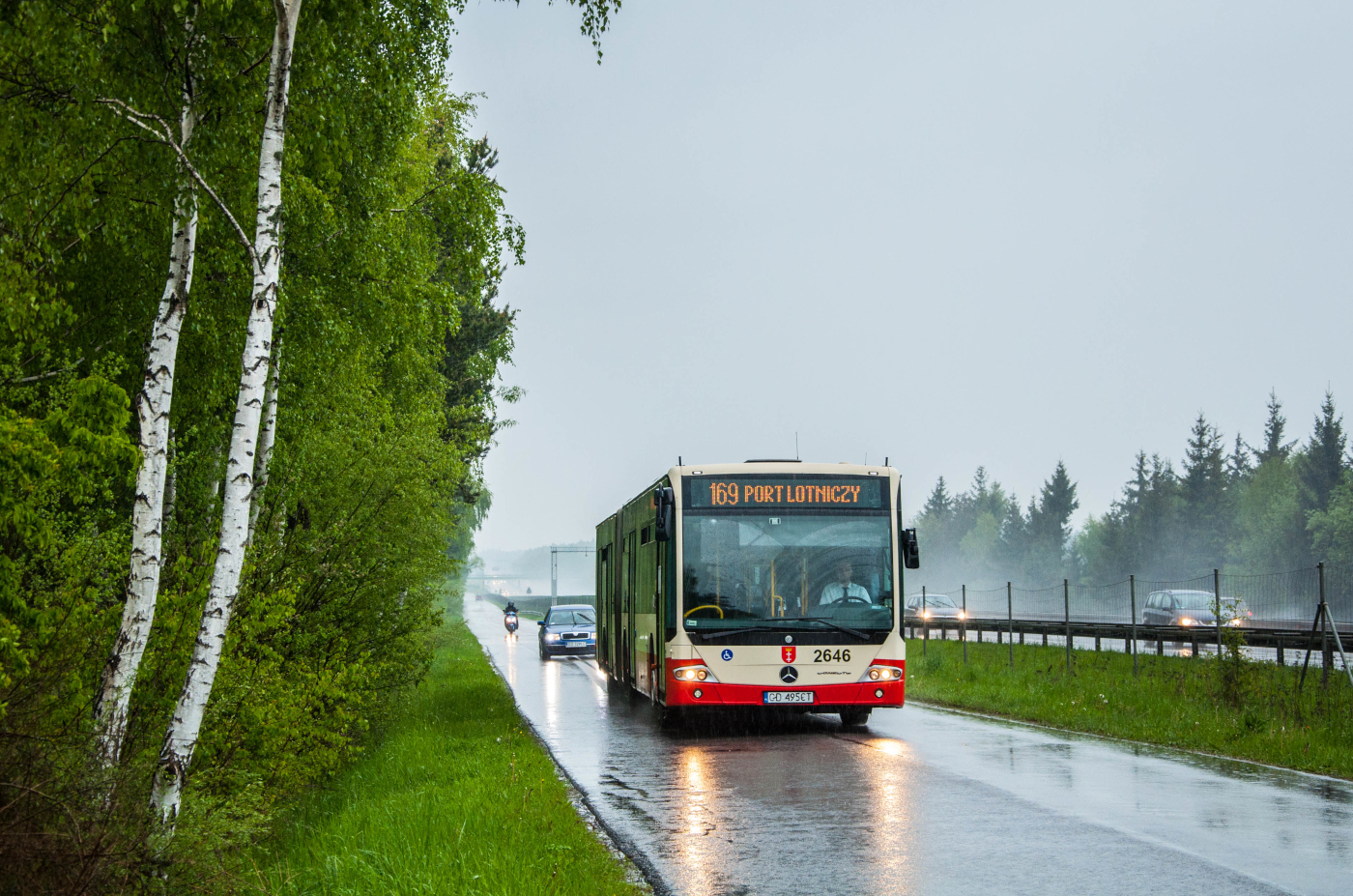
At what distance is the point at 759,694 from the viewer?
1524 centimetres

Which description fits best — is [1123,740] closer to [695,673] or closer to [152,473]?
[695,673]

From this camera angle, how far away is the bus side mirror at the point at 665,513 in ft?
49.6

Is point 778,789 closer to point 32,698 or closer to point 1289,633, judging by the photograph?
point 32,698

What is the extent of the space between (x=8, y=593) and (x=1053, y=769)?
8.98 meters

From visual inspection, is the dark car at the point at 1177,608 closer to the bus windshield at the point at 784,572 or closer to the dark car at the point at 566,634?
the dark car at the point at 566,634

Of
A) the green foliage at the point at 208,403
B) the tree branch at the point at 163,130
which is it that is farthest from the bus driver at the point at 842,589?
the tree branch at the point at 163,130

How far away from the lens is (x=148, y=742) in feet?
27.4

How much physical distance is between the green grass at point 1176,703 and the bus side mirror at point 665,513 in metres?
5.85

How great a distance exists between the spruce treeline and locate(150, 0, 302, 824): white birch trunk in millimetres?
75875

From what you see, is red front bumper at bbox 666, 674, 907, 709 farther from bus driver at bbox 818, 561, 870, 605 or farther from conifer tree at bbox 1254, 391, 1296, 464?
conifer tree at bbox 1254, 391, 1296, 464

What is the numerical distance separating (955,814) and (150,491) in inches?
244

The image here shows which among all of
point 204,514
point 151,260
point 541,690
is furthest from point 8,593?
point 541,690

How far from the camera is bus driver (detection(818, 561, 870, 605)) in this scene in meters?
15.5

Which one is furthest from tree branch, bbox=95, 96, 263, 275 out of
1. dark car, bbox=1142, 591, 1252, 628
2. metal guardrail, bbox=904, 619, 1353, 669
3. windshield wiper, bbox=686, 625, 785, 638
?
dark car, bbox=1142, 591, 1252, 628
